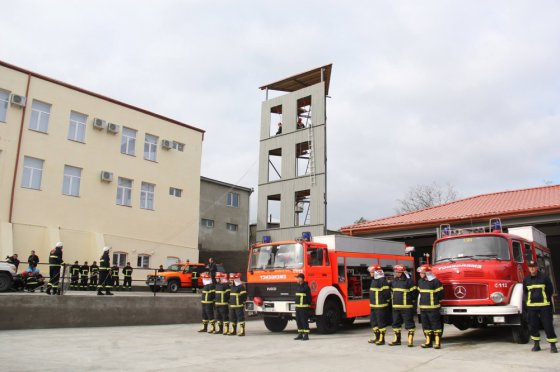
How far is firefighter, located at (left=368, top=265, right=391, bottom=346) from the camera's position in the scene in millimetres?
10656

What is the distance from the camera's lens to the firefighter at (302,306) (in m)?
11.6

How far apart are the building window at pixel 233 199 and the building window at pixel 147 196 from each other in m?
10.4

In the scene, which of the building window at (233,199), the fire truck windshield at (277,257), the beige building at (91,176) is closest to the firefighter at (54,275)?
the fire truck windshield at (277,257)

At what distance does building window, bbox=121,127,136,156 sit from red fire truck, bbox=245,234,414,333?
16914 mm

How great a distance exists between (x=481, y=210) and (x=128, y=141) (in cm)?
1978

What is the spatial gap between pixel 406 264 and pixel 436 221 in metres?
2.97

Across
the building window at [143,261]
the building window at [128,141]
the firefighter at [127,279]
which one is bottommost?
the firefighter at [127,279]

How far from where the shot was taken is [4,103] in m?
22.6

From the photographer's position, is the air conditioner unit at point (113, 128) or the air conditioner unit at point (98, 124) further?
the air conditioner unit at point (113, 128)

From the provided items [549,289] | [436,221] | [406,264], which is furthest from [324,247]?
[436,221]

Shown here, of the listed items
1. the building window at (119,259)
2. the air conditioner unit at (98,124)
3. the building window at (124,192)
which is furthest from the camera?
the building window at (124,192)

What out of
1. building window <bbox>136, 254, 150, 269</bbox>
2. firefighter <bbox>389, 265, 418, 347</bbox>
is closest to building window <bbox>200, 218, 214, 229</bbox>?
building window <bbox>136, 254, 150, 269</bbox>

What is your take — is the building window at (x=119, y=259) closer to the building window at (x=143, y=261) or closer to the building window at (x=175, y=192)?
the building window at (x=143, y=261)

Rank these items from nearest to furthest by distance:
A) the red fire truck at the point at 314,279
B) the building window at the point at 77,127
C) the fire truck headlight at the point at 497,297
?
the fire truck headlight at the point at 497,297 → the red fire truck at the point at 314,279 → the building window at the point at 77,127
